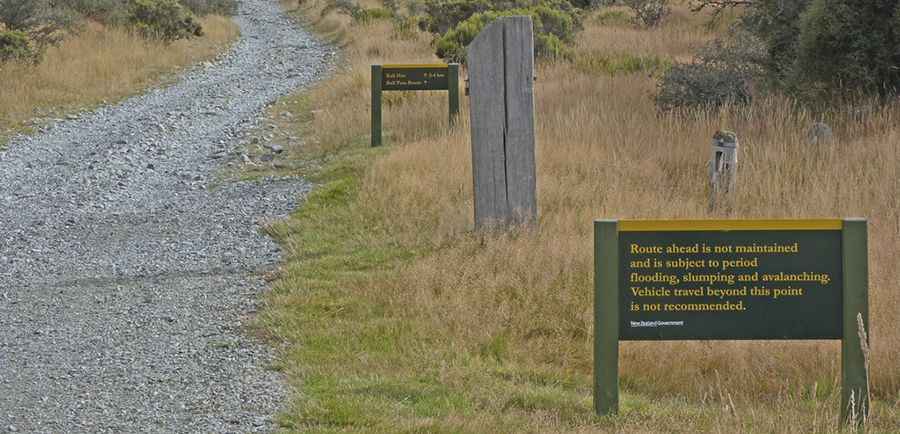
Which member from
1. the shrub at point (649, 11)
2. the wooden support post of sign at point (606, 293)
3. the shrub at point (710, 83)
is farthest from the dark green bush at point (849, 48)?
the shrub at point (649, 11)

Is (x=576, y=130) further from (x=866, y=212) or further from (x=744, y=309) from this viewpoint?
(x=744, y=309)

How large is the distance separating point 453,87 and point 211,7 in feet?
83.6

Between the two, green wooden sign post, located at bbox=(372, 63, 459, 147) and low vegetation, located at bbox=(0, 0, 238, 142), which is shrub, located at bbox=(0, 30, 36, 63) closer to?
low vegetation, located at bbox=(0, 0, 238, 142)

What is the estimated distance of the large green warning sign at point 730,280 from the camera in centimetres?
467

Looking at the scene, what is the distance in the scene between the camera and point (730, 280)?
4.70 metres

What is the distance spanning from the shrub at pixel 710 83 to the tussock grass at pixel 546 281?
1.21 ft

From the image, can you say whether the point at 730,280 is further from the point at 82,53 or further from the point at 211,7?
the point at 211,7

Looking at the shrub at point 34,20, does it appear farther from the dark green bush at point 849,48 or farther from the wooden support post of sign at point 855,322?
the wooden support post of sign at point 855,322

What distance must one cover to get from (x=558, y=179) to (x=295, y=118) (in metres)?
6.94

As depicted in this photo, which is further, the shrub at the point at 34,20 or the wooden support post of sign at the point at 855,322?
the shrub at the point at 34,20

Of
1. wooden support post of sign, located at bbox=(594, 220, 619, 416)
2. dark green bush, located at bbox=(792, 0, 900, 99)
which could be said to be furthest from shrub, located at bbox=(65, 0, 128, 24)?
wooden support post of sign, located at bbox=(594, 220, 619, 416)

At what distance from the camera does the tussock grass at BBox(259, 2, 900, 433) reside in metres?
5.19

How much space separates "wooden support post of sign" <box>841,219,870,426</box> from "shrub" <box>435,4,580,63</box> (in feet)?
42.8

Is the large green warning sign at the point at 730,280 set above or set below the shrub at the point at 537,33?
below
